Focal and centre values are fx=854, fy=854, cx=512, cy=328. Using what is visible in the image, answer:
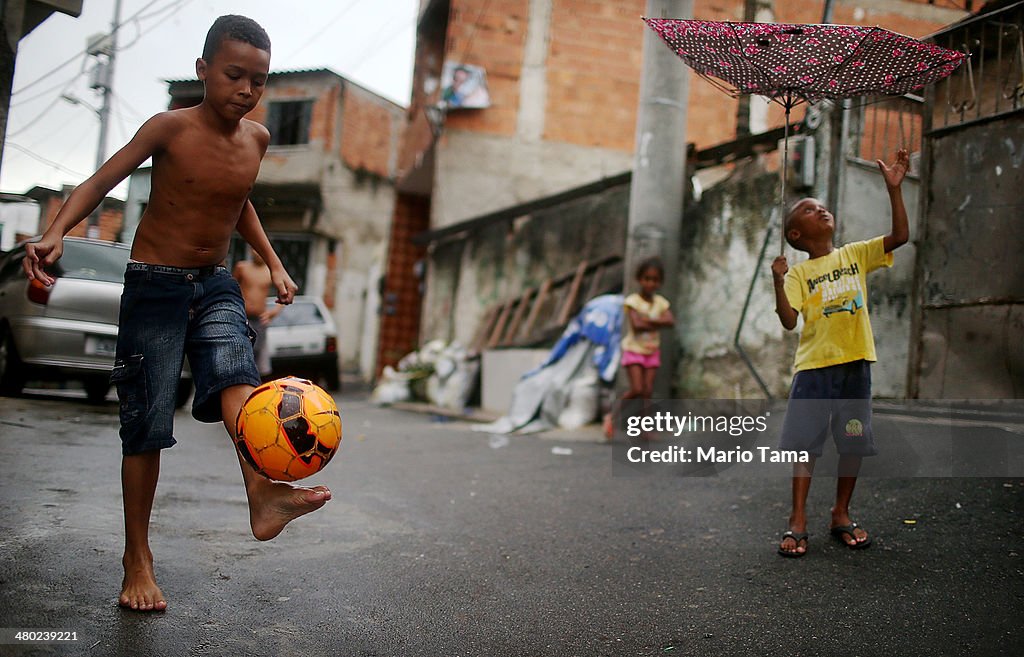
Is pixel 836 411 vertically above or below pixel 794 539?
above

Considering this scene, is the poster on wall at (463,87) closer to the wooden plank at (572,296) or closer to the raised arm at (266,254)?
the wooden plank at (572,296)

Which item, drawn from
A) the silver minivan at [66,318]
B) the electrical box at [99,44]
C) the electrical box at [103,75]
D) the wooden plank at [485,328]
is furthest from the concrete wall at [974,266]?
the wooden plank at [485,328]

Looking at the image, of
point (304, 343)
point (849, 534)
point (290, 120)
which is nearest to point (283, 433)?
point (849, 534)

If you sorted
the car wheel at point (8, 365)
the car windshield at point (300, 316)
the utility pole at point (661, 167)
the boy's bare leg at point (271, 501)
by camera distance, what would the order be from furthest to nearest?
the car windshield at point (300, 316)
the car wheel at point (8, 365)
the utility pole at point (661, 167)
the boy's bare leg at point (271, 501)

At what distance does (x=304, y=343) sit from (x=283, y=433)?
11.7 meters

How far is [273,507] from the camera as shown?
2.50 m

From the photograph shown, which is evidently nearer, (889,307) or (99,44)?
(99,44)

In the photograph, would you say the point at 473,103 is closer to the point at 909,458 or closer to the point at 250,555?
the point at 909,458

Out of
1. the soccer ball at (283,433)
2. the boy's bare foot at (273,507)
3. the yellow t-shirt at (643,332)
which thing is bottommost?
the boy's bare foot at (273,507)

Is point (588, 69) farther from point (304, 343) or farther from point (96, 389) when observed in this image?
point (96, 389)

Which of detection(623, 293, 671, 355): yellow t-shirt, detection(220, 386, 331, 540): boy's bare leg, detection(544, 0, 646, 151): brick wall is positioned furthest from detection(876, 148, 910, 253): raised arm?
detection(544, 0, 646, 151): brick wall

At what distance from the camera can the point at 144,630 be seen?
2332 millimetres

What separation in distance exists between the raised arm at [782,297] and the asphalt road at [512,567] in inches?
38.6

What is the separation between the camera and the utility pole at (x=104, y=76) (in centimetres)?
437
